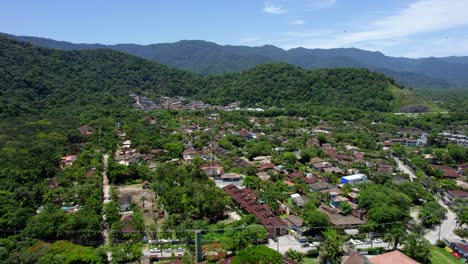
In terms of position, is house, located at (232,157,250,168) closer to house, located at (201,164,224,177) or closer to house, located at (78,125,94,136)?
house, located at (201,164,224,177)

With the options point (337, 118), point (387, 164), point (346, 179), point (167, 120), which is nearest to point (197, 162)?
point (346, 179)

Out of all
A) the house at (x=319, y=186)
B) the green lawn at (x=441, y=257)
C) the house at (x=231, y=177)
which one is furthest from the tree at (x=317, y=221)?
the house at (x=231, y=177)

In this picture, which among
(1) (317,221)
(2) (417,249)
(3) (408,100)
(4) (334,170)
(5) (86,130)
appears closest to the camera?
(2) (417,249)

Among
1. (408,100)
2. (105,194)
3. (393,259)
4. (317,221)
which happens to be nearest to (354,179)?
(317,221)

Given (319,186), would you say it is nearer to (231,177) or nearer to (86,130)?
(231,177)

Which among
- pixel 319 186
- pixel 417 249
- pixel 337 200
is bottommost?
pixel 337 200

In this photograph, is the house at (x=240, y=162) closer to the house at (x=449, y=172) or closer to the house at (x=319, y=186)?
the house at (x=319, y=186)

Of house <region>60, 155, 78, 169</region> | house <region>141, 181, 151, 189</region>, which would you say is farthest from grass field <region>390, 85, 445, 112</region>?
house <region>60, 155, 78, 169</region>

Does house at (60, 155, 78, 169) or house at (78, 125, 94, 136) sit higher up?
house at (78, 125, 94, 136)
